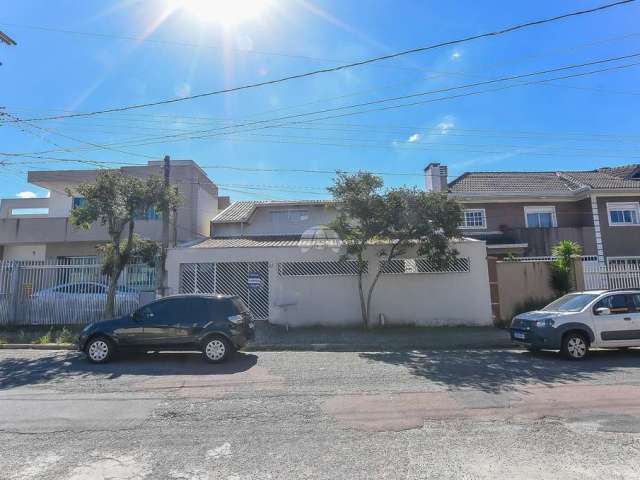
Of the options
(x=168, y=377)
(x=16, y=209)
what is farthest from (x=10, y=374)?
(x=16, y=209)

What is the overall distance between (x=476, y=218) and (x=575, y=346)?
12808 millimetres

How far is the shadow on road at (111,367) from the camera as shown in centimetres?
777

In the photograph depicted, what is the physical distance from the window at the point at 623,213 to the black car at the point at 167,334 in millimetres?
20337

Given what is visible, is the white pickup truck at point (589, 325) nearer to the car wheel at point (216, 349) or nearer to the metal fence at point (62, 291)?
the car wheel at point (216, 349)

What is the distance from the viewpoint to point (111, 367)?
27.8 feet

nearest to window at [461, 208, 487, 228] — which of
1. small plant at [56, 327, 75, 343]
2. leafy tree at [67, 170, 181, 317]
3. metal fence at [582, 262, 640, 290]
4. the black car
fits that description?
metal fence at [582, 262, 640, 290]

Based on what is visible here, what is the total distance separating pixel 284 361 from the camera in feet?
30.1

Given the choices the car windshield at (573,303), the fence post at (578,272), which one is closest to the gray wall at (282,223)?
the fence post at (578,272)

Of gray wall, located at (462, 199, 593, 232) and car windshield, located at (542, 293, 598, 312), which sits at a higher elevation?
gray wall, located at (462, 199, 593, 232)

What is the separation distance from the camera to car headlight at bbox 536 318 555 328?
8992mm

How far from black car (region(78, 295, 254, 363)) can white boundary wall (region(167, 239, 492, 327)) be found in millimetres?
4829

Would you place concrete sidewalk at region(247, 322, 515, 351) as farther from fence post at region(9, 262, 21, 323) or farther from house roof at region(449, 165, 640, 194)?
house roof at region(449, 165, 640, 194)

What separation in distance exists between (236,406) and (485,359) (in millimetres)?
6022

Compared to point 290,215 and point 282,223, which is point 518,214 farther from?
point 282,223
